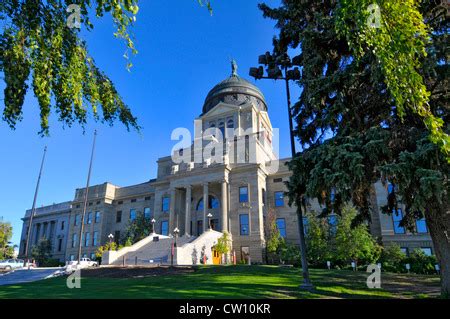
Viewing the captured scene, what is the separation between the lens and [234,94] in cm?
5462

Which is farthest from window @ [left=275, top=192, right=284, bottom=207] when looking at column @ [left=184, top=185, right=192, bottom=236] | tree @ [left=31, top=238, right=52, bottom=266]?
tree @ [left=31, top=238, right=52, bottom=266]

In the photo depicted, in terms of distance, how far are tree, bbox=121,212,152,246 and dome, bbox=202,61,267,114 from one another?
69.8 ft

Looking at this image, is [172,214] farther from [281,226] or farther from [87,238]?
[87,238]

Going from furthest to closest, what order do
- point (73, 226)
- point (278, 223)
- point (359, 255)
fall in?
point (73, 226), point (278, 223), point (359, 255)

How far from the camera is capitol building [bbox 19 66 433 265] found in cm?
3353

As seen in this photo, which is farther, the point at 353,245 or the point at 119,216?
the point at 119,216

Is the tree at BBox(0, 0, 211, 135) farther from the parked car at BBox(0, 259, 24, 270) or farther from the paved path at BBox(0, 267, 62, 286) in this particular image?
the parked car at BBox(0, 259, 24, 270)

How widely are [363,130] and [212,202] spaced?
103ft

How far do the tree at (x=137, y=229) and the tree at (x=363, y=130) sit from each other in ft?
114

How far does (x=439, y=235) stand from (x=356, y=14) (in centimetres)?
906

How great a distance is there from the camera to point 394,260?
92.4 feet

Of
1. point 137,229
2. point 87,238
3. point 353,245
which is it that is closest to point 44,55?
point 353,245
